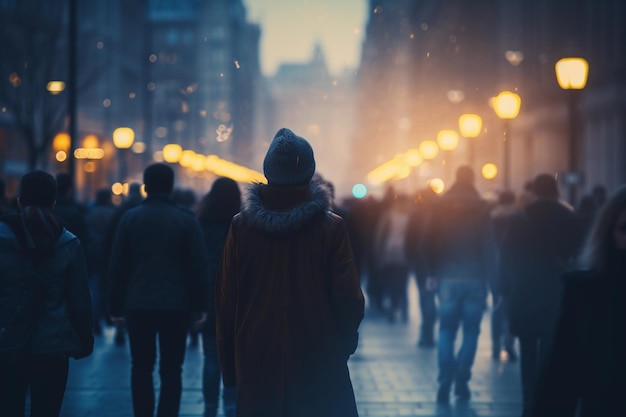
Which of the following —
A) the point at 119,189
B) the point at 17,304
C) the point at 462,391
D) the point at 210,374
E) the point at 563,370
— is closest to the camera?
the point at 563,370

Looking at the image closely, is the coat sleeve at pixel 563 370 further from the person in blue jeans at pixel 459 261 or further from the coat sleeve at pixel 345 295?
the person in blue jeans at pixel 459 261

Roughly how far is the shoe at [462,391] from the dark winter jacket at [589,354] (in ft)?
20.7

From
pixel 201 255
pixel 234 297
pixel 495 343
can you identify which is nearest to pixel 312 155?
pixel 234 297

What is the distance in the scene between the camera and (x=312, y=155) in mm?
5199

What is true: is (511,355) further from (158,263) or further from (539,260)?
(158,263)

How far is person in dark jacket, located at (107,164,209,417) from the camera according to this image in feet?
24.5

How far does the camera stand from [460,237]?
33.9 ft

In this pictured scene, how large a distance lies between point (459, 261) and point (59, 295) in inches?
198

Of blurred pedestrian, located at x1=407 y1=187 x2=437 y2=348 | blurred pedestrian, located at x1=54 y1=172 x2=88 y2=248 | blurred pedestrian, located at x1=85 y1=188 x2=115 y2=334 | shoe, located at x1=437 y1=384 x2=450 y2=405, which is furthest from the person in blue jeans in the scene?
blurred pedestrian, located at x1=85 y1=188 x2=115 y2=334


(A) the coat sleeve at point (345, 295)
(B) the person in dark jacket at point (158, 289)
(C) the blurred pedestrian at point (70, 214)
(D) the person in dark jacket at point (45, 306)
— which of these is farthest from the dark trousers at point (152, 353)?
(C) the blurred pedestrian at point (70, 214)

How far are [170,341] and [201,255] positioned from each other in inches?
25.9

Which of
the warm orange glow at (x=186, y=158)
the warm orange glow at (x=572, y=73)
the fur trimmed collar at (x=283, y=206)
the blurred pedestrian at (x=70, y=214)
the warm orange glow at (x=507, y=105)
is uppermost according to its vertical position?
the warm orange glow at (x=572, y=73)

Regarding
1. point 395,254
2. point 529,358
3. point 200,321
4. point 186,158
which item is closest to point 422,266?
point 395,254

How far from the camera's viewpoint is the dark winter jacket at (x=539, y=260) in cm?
864
